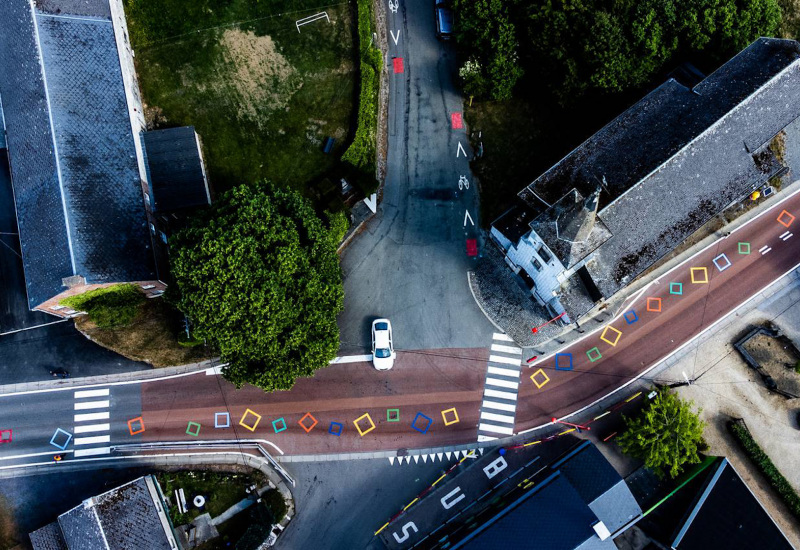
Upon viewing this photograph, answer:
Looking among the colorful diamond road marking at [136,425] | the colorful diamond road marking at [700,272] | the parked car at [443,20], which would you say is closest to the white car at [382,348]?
the colorful diamond road marking at [136,425]

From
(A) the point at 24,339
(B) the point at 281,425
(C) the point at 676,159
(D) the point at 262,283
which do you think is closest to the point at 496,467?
(B) the point at 281,425

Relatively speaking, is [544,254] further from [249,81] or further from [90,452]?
[90,452]

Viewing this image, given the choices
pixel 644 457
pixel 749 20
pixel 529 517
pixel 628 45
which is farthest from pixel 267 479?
pixel 749 20

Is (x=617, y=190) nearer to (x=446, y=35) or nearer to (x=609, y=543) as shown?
(x=446, y=35)

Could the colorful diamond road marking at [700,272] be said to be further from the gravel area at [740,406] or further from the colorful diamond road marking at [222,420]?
the colorful diamond road marking at [222,420]

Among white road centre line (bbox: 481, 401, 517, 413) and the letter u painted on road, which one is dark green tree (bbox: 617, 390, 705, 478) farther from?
the letter u painted on road

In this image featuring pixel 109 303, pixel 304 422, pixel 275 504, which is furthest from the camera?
pixel 304 422

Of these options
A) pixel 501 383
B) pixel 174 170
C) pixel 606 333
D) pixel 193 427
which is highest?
pixel 174 170
